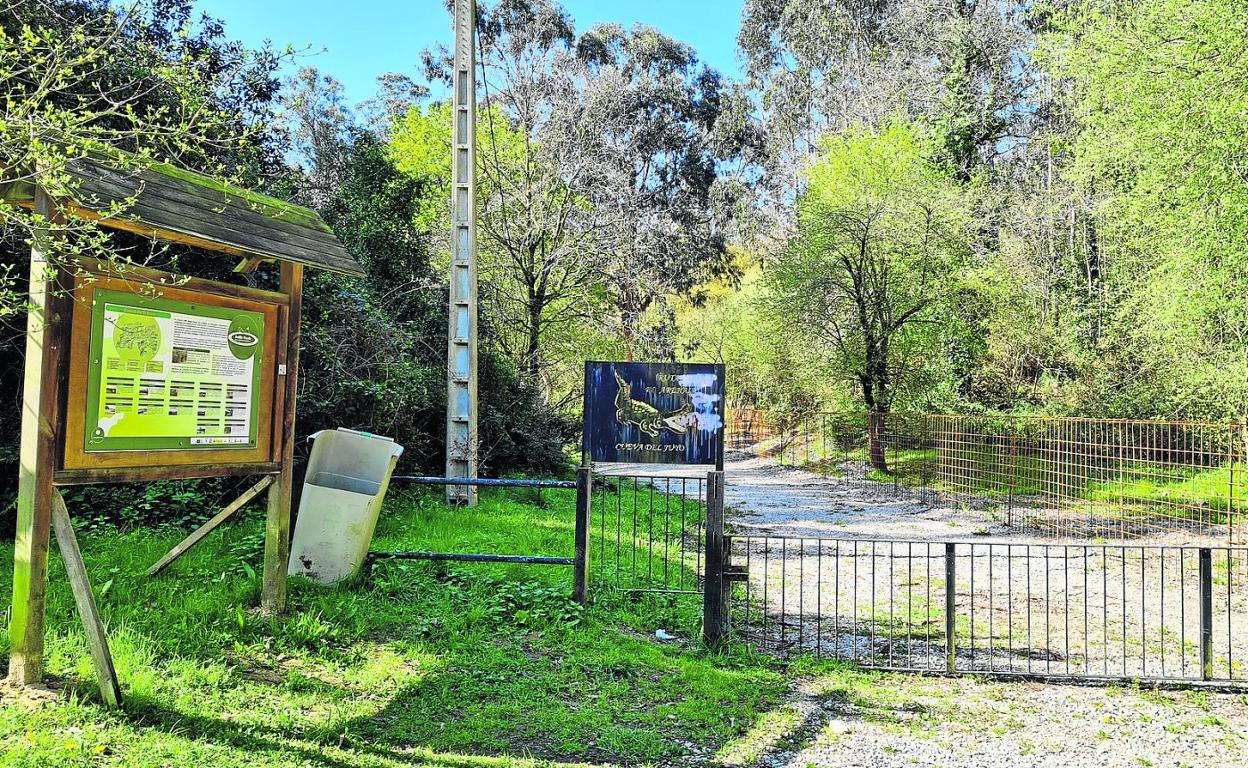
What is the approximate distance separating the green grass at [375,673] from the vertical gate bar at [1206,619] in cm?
284

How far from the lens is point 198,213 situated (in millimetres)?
4922

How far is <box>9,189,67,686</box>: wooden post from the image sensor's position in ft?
13.3

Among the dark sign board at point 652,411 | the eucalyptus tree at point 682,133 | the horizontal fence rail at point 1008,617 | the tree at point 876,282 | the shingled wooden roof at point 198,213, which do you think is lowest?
the horizontal fence rail at point 1008,617

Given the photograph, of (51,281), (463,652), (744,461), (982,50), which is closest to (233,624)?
(463,652)

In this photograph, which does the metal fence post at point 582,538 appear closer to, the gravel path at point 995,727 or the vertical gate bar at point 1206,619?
the gravel path at point 995,727

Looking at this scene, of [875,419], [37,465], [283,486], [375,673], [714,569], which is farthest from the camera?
[875,419]

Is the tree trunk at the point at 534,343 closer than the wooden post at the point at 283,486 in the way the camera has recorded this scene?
No

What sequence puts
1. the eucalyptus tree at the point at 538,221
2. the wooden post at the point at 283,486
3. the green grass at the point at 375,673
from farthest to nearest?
the eucalyptus tree at the point at 538,221 < the wooden post at the point at 283,486 < the green grass at the point at 375,673

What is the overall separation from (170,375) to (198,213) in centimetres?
99

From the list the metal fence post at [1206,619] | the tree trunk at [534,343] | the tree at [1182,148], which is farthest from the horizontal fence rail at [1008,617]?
the tree trunk at [534,343]

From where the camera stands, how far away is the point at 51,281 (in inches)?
170

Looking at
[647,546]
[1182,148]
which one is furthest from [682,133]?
[647,546]

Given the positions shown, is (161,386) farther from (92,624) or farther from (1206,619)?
(1206,619)

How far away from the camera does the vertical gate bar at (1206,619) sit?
5430mm
